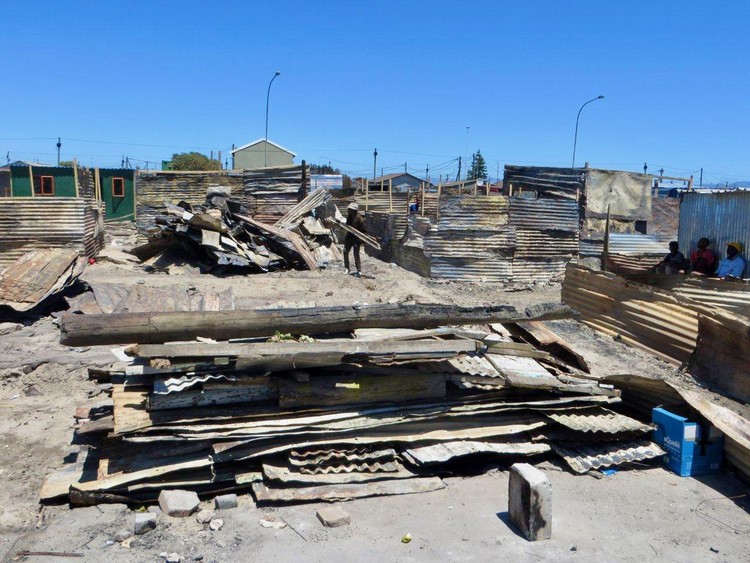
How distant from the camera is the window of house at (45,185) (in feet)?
84.6

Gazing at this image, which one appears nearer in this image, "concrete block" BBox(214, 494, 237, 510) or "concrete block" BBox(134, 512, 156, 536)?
"concrete block" BBox(134, 512, 156, 536)

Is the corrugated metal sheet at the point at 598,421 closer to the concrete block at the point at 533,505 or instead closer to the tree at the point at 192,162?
the concrete block at the point at 533,505

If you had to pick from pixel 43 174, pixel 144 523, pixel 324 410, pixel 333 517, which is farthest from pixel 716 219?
pixel 43 174

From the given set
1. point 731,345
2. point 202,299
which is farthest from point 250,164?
point 731,345

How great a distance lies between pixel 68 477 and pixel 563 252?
1453 centimetres

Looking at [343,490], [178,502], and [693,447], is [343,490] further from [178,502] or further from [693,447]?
[693,447]

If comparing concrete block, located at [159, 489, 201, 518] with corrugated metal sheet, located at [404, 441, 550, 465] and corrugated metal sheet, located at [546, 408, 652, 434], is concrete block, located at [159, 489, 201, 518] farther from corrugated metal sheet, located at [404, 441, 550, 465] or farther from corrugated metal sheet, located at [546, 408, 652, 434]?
corrugated metal sheet, located at [546, 408, 652, 434]

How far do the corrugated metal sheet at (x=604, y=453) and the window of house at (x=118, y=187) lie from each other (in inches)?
982

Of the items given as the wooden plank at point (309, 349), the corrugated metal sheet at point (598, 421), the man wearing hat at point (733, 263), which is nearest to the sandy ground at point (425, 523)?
the corrugated metal sheet at point (598, 421)

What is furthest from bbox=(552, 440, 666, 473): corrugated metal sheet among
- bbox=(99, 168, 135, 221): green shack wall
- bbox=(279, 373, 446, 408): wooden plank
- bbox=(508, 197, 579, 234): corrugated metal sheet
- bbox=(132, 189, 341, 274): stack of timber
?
bbox=(99, 168, 135, 221): green shack wall

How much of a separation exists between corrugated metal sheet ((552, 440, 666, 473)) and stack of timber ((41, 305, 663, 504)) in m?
0.02

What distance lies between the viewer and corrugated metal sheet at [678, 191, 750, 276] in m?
10.9

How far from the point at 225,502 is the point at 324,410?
101 centimetres

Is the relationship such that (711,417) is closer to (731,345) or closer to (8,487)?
(731,345)
